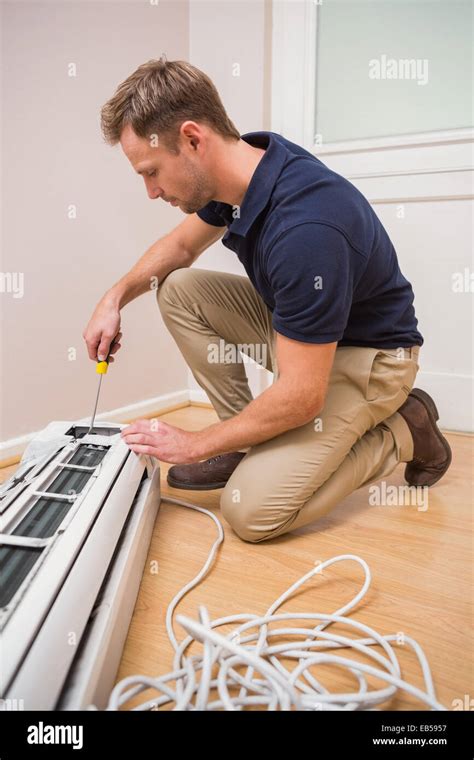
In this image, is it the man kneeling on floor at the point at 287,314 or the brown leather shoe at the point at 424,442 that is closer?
the man kneeling on floor at the point at 287,314

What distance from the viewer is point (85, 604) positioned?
2.02 ft

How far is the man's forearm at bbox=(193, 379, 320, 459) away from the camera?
929mm

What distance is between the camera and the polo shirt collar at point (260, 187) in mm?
935

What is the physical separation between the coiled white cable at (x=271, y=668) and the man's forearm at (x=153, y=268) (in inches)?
27.3

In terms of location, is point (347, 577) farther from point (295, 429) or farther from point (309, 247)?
point (309, 247)

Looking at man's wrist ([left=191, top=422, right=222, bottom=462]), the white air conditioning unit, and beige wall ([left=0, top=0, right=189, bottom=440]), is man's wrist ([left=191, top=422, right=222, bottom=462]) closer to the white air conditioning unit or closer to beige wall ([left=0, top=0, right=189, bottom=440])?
the white air conditioning unit

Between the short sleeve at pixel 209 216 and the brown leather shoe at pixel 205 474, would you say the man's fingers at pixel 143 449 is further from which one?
the short sleeve at pixel 209 216

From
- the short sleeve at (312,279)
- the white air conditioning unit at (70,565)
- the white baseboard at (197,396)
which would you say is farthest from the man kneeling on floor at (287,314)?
the white baseboard at (197,396)

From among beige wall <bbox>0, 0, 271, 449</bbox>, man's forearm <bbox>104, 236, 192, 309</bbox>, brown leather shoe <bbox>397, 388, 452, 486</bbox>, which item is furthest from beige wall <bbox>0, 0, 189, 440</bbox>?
brown leather shoe <bbox>397, 388, 452, 486</bbox>

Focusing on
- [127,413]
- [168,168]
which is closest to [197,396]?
[127,413]

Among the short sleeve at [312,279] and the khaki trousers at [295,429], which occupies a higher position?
the short sleeve at [312,279]

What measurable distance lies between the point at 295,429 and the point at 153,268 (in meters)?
0.53
